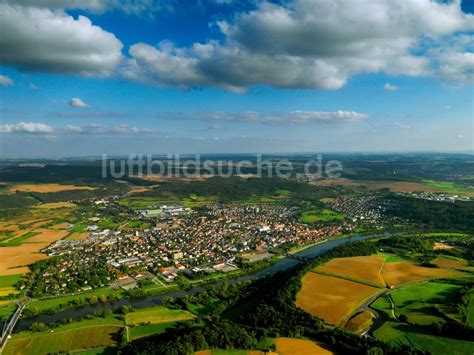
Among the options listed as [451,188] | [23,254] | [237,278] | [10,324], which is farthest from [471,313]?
[451,188]

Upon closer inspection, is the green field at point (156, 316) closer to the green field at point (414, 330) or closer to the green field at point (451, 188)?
the green field at point (414, 330)

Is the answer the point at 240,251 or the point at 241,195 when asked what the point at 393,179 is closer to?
the point at 241,195

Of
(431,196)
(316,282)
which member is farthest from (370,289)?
(431,196)

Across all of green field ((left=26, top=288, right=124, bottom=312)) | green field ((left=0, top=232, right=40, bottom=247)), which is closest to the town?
green field ((left=26, top=288, right=124, bottom=312))

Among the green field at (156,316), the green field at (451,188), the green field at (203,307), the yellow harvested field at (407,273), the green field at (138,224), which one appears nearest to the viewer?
the green field at (156,316)

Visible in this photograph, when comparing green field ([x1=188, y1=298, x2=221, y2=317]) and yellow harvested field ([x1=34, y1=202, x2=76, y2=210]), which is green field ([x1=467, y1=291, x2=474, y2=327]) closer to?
green field ([x1=188, y1=298, x2=221, y2=317])

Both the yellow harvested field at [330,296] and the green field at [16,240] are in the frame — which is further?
the green field at [16,240]

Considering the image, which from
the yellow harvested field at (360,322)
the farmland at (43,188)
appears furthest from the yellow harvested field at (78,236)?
the farmland at (43,188)
